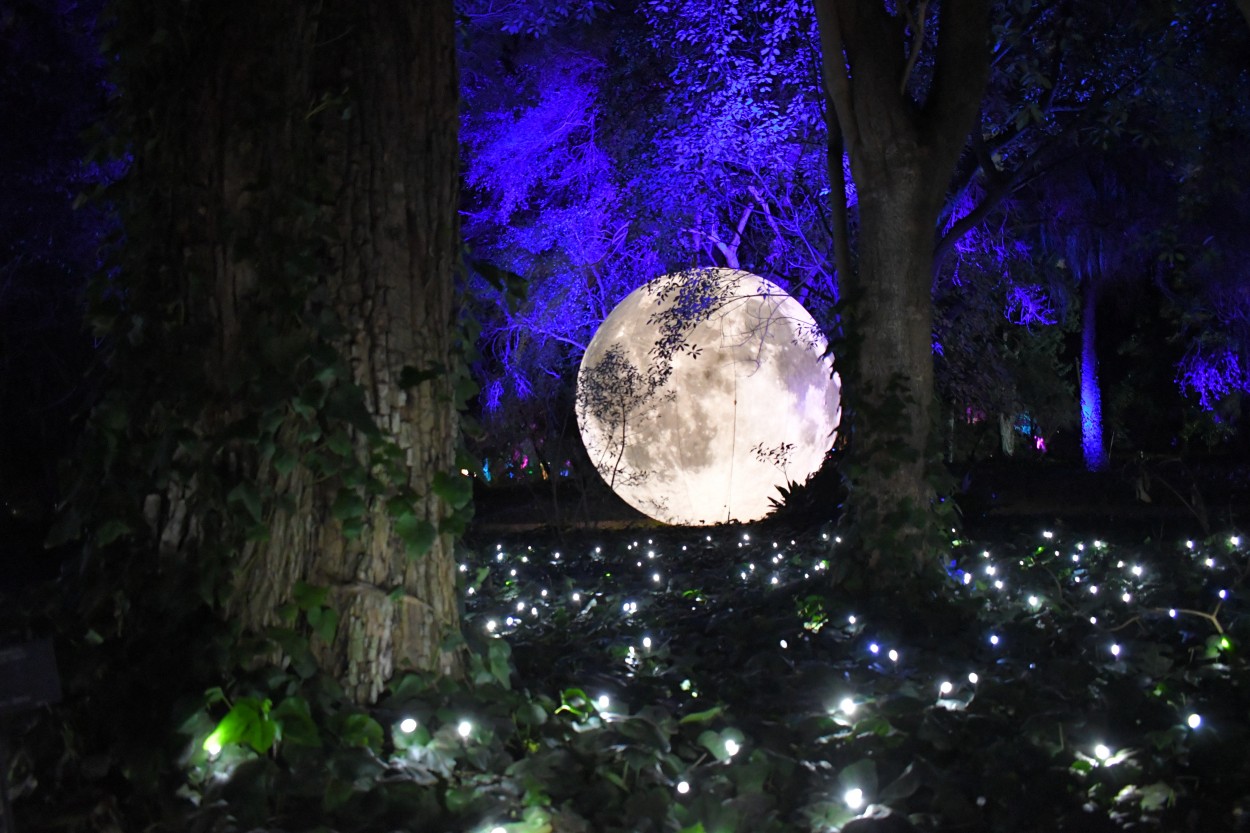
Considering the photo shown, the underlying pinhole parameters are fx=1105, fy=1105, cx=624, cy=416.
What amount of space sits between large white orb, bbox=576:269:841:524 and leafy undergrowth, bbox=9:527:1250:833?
5090 mm

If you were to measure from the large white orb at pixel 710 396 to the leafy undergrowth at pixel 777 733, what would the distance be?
5090mm

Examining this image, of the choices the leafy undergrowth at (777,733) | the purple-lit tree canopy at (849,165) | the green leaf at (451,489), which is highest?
the purple-lit tree canopy at (849,165)

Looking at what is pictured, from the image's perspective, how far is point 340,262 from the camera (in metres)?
3.36

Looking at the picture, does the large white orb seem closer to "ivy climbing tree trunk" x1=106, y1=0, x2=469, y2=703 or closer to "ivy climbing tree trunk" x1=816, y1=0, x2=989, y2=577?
"ivy climbing tree trunk" x1=816, y1=0, x2=989, y2=577

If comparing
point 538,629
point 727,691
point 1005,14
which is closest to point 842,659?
point 727,691

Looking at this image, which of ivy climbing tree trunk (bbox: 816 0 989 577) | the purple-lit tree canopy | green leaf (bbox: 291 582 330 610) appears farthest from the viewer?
the purple-lit tree canopy

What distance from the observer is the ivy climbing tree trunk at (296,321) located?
3189 millimetres

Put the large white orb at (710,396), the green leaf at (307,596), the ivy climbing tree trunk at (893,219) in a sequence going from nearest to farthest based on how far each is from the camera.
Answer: the green leaf at (307,596) → the ivy climbing tree trunk at (893,219) → the large white orb at (710,396)

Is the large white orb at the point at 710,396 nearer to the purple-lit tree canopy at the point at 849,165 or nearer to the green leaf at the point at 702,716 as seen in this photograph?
the purple-lit tree canopy at the point at 849,165

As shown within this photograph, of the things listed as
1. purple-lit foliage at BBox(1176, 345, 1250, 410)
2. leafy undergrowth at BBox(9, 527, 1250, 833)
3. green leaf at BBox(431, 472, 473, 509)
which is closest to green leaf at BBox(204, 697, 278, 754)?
leafy undergrowth at BBox(9, 527, 1250, 833)

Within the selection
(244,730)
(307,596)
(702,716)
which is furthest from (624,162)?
(244,730)

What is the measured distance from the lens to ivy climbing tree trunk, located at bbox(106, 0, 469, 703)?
10.5 ft

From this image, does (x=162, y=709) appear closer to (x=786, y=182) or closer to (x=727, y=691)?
(x=727, y=691)

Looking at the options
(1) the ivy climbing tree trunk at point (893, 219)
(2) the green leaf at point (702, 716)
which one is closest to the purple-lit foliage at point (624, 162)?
(1) the ivy climbing tree trunk at point (893, 219)
